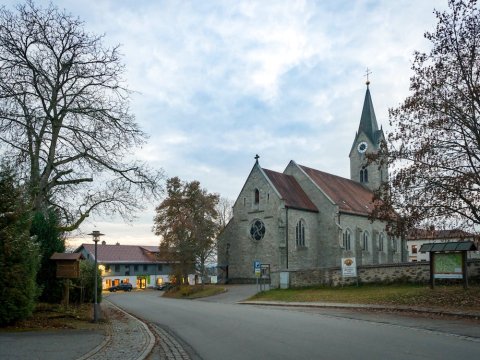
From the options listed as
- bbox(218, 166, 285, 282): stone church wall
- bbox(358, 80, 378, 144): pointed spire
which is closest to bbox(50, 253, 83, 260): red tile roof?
bbox(218, 166, 285, 282): stone church wall

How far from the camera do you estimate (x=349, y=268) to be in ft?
103

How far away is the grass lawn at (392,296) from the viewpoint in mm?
20422

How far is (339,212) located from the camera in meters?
48.8

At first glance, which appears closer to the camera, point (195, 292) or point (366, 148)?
point (195, 292)

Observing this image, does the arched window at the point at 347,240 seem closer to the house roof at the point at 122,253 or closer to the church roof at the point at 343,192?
the church roof at the point at 343,192

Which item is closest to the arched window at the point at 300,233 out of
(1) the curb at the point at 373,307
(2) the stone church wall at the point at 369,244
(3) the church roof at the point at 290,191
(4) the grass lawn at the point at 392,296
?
(3) the church roof at the point at 290,191

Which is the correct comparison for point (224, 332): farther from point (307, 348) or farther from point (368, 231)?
point (368, 231)

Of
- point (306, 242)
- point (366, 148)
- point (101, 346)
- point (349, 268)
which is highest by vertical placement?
point (366, 148)

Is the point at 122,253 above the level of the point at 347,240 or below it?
below

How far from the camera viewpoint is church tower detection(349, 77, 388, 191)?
63.7m

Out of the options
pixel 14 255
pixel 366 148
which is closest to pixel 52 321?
pixel 14 255

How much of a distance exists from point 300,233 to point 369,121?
2465cm

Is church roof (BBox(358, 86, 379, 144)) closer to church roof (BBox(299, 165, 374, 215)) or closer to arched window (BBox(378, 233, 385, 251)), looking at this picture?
church roof (BBox(299, 165, 374, 215))

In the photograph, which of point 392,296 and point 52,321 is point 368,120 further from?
point 52,321
